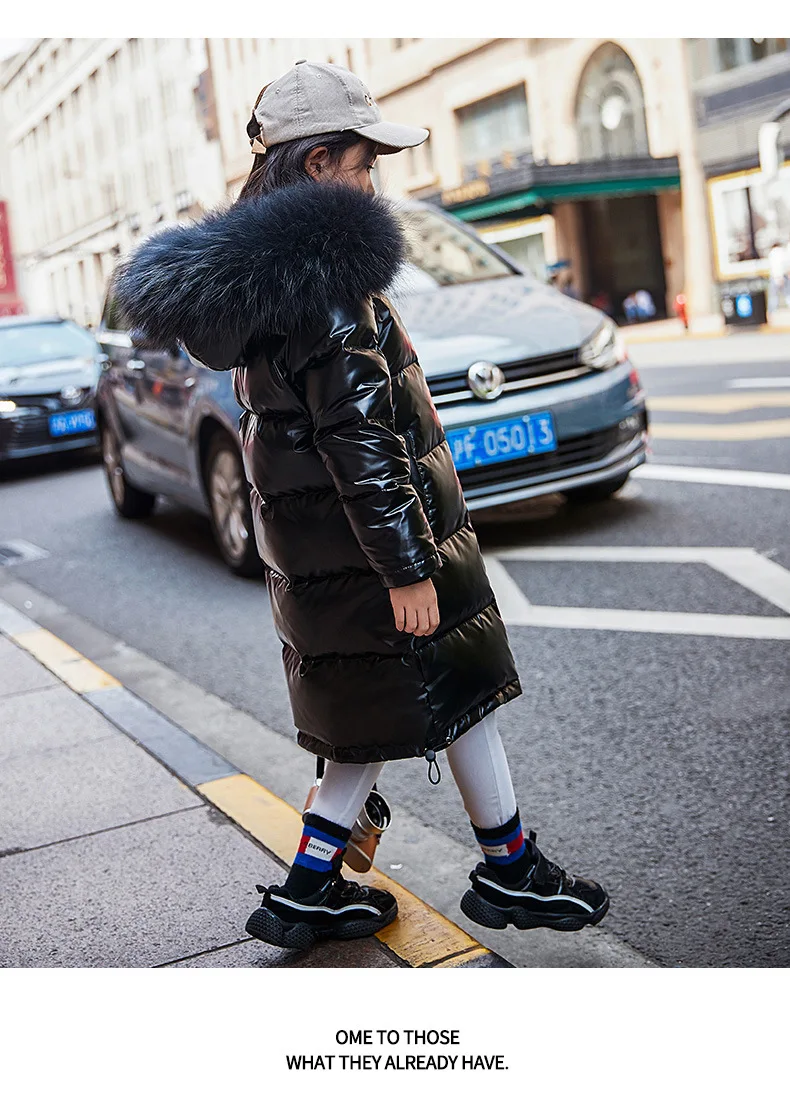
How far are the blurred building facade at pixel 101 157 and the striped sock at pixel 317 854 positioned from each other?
1932 mm

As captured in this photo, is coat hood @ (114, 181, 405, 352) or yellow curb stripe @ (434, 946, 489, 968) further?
yellow curb stripe @ (434, 946, 489, 968)

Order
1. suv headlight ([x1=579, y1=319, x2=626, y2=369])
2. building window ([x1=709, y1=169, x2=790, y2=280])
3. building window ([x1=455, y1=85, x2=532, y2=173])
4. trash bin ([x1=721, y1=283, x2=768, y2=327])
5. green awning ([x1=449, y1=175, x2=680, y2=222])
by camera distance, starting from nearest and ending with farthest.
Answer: suv headlight ([x1=579, y1=319, x2=626, y2=369]) < trash bin ([x1=721, y1=283, x2=768, y2=327]) < building window ([x1=709, y1=169, x2=790, y2=280]) < building window ([x1=455, y1=85, x2=532, y2=173]) < green awning ([x1=449, y1=175, x2=680, y2=222])

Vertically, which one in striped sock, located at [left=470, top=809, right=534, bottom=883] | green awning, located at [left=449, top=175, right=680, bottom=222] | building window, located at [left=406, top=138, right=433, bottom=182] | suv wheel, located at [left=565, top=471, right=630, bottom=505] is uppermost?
→ building window, located at [left=406, top=138, right=433, bottom=182]

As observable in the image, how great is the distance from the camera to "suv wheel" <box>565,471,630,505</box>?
6.07 m

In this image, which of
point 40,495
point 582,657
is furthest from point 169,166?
point 40,495

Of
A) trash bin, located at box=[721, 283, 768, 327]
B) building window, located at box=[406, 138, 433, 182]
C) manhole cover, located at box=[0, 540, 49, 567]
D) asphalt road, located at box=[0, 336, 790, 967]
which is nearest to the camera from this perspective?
asphalt road, located at box=[0, 336, 790, 967]

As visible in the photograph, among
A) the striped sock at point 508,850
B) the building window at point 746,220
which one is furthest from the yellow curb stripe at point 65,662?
the building window at point 746,220

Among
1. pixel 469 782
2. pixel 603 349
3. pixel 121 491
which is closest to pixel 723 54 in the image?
pixel 121 491

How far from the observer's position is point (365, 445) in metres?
2.07

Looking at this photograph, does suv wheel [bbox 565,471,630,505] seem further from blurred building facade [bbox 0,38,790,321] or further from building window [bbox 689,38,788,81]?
building window [bbox 689,38,788,81]

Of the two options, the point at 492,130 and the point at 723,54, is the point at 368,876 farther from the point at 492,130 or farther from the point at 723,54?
the point at 492,130

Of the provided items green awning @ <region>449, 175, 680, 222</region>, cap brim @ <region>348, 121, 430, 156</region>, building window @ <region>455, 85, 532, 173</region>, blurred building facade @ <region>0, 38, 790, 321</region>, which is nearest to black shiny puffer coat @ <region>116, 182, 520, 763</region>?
cap brim @ <region>348, 121, 430, 156</region>
